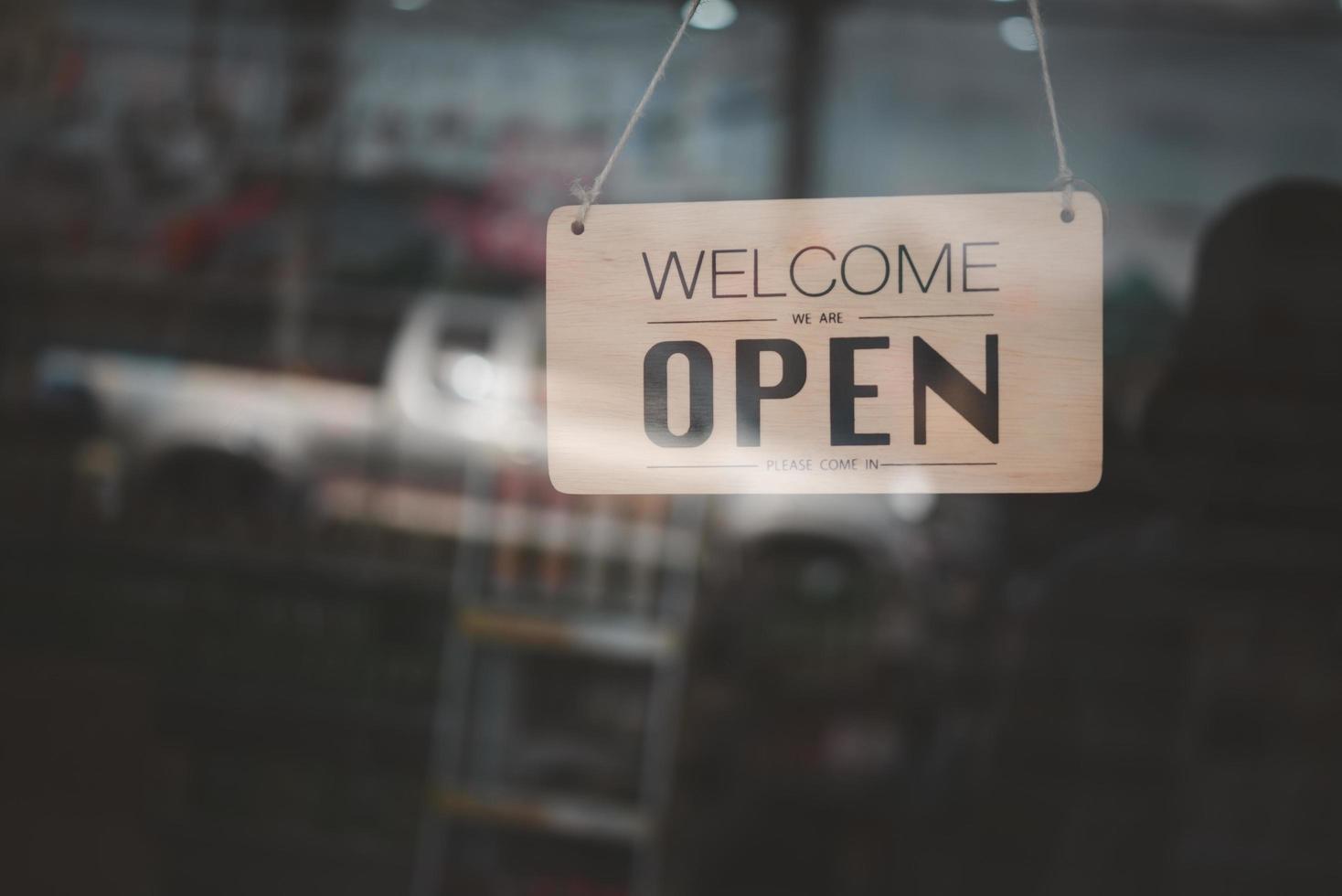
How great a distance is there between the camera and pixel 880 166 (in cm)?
184

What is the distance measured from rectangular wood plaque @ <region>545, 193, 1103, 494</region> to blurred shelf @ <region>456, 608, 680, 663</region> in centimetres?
150

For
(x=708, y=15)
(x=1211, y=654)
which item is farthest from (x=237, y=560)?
(x=708, y=15)

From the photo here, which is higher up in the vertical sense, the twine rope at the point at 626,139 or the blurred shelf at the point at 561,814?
the twine rope at the point at 626,139

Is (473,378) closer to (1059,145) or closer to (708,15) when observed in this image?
(708,15)

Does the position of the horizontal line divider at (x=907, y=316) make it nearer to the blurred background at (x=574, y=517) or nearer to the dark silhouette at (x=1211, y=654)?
the blurred background at (x=574, y=517)

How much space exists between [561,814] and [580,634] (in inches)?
11.9

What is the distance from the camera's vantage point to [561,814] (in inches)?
81.4

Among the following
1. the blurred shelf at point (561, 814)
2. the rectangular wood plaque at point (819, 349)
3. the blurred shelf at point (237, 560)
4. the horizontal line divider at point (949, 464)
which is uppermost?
the rectangular wood plaque at point (819, 349)

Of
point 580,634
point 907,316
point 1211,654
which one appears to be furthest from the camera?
point 580,634

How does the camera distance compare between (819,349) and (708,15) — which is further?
(708,15)

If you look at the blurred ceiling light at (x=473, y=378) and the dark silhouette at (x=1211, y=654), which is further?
the blurred ceiling light at (x=473, y=378)

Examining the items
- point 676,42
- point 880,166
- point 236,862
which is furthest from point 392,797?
point 676,42

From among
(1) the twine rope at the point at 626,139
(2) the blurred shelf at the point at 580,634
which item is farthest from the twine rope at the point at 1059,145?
(2) the blurred shelf at the point at 580,634

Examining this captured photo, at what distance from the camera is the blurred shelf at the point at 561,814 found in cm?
206
